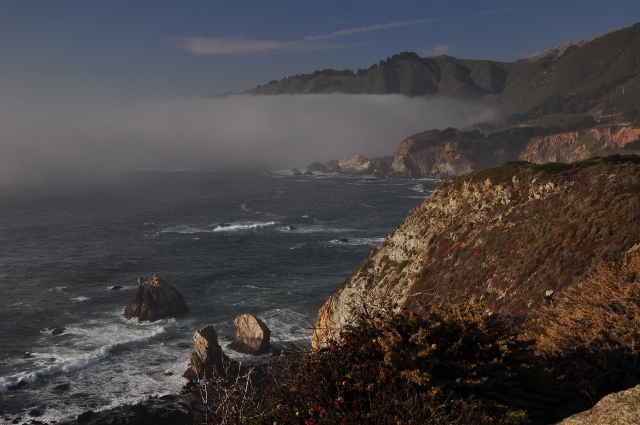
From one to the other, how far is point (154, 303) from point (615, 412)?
55.0 meters

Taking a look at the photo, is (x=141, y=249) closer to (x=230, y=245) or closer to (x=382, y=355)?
(x=230, y=245)

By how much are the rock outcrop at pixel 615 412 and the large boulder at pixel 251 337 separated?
41.3m

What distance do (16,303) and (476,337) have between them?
6354cm

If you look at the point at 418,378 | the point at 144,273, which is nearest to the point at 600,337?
the point at 418,378

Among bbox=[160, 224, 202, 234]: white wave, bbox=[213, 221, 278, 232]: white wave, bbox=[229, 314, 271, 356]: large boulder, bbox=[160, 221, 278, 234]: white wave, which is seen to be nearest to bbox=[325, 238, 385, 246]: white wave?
bbox=[213, 221, 278, 232]: white wave

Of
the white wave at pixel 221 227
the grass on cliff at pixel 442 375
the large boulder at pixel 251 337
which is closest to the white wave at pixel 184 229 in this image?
the white wave at pixel 221 227

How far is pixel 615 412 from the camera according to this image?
37.4 ft

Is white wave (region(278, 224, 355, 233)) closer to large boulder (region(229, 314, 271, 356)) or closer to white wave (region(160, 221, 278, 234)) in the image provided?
white wave (region(160, 221, 278, 234))

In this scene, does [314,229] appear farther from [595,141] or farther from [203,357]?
[595,141]

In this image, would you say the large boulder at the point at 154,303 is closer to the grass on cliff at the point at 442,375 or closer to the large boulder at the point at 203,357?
the large boulder at the point at 203,357

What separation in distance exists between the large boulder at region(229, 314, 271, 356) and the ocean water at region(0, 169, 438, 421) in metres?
1.35

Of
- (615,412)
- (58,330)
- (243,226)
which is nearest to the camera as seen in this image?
(615,412)

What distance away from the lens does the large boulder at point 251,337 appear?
51.1 m

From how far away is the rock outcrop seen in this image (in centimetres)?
1109
